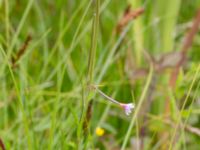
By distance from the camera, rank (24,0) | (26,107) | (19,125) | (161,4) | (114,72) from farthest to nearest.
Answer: (24,0) < (161,4) < (114,72) < (19,125) < (26,107)

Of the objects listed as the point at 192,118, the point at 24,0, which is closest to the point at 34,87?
the point at 192,118

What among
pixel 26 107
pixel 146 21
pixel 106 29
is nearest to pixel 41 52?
pixel 106 29

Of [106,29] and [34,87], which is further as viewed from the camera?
[106,29]

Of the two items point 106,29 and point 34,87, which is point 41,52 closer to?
point 106,29

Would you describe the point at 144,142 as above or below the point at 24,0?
below

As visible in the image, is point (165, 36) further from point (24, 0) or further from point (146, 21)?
point (24, 0)

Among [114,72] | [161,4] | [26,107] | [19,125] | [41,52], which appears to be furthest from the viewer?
[41,52]
